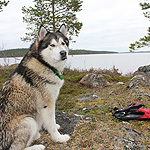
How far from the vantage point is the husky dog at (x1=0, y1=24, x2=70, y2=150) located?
2.62m

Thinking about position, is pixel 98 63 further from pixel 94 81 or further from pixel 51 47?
pixel 51 47

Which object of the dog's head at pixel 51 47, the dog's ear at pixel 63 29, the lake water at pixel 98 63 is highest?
the dog's ear at pixel 63 29

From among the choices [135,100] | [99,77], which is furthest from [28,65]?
[99,77]

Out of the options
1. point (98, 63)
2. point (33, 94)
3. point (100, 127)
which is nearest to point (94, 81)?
point (100, 127)

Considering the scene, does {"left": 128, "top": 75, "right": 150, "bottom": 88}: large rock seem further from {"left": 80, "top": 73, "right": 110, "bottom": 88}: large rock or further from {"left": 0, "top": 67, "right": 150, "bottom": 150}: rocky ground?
{"left": 80, "top": 73, "right": 110, "bottom": 88}: large rock

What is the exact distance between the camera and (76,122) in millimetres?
4133

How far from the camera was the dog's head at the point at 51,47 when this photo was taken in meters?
3.10

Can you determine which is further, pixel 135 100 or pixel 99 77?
pixel 99 77

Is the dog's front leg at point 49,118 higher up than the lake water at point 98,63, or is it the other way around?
the dog's front leg at point 49,118

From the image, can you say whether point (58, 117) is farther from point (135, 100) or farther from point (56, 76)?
point (135, 100)

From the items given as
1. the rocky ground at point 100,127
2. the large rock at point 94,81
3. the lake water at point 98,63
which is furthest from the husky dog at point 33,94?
the lake water at point 98,63

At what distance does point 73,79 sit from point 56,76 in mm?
6705

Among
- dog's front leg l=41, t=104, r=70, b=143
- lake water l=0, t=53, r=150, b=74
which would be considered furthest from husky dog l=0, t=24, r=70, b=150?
lake water l=0, t=53, r=150, b=74

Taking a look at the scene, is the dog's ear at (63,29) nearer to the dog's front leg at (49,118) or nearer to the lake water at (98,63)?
the dog's front leg at (49,118)
